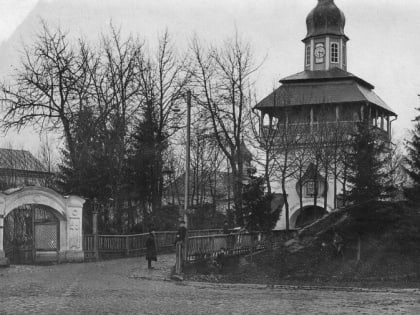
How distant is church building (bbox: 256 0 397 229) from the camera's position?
40031 millimetres

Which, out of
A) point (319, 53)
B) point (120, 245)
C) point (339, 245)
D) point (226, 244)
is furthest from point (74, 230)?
point (319, 53)

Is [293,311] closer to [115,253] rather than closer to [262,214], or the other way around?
[262,214]

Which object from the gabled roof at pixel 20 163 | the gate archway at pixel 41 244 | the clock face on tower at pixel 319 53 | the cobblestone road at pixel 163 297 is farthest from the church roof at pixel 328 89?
the cobblestone road at pixel 163 297

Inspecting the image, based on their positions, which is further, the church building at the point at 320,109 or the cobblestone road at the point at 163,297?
the church building at the point at 320,109

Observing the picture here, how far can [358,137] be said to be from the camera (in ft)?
94.6

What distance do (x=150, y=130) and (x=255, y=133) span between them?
7804 millimetres

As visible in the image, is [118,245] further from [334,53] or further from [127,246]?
[334,53]

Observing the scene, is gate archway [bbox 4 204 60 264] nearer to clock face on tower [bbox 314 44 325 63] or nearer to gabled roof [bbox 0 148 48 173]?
gabled roof [bbox 0 148 48 173]

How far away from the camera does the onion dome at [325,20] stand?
58.5 metres

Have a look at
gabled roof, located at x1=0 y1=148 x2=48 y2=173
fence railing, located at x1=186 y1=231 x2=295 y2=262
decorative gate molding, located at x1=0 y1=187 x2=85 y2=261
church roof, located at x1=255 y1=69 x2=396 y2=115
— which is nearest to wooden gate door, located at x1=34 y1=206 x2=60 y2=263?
decorative gate molding, located at x1=0 y1=187 x2=85 y2=261

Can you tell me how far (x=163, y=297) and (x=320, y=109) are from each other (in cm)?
3186

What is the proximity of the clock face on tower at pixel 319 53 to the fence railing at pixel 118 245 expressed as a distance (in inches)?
1045

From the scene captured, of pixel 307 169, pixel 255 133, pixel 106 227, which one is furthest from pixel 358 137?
pixel 106 227

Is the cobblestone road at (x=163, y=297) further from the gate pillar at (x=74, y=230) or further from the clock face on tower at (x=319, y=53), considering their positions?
the clock face on tower at (x=319, y=53)
